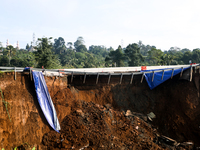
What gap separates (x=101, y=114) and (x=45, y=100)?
402 centimetres

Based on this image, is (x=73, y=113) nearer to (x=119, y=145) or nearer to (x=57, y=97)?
(x=57, y=97)

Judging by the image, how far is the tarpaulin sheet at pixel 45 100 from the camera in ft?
29.3

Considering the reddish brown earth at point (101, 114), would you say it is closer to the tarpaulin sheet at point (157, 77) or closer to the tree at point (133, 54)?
the tarpaulin sheet at point (157, 77)

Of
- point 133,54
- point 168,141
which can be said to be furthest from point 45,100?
point 133,54

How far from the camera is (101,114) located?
10.6 metres

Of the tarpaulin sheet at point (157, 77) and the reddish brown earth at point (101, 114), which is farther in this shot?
the tarpaulin sheet at point (157, 77)

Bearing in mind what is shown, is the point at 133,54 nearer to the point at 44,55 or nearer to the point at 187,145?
the point at 44,55

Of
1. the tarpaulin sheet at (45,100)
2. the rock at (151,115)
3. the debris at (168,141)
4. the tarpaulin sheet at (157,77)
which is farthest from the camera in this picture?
the tarpaulin sheet at (157,77)

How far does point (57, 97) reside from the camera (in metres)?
10.2

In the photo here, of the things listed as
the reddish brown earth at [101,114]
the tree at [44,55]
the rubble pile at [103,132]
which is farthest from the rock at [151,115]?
the tree at [44,55]

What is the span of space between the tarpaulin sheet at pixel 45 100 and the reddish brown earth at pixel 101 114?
31 cm

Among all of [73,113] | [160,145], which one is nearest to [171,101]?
[160,145]

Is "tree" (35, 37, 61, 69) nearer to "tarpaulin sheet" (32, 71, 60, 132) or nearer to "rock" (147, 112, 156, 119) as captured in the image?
"tarpaulin sheet" (32, 71, 60, 132)

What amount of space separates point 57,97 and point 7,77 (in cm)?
325
